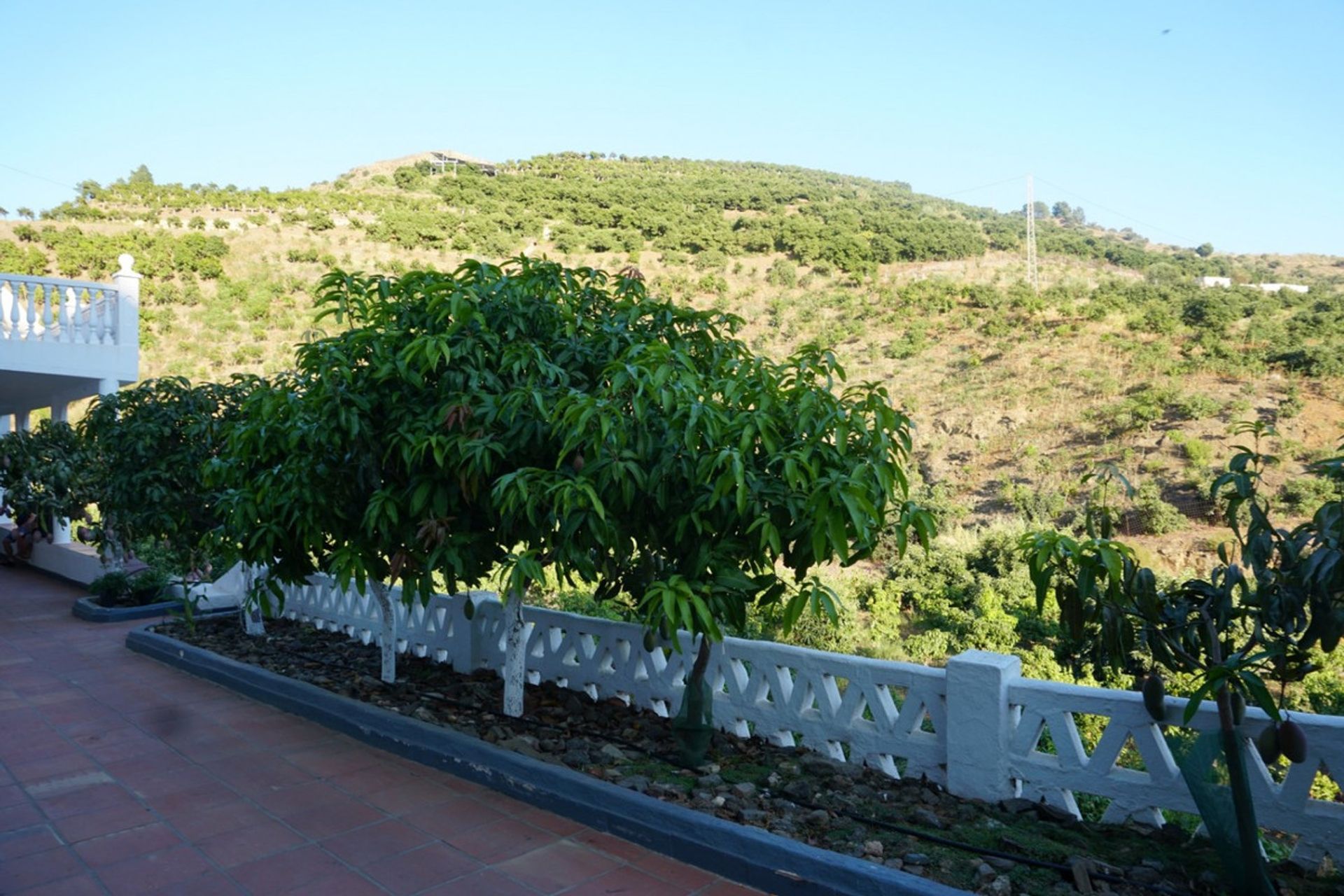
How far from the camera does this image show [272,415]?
571cm

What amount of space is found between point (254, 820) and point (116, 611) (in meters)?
7.07

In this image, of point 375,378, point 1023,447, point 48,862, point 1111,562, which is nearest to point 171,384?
point 375,378

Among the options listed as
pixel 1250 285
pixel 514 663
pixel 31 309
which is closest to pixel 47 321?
pixel 31 309

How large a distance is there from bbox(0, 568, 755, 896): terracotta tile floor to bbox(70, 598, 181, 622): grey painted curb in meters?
3.83

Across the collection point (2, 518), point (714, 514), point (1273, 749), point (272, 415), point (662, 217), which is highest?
point (662, 217)

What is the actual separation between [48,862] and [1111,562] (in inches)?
176

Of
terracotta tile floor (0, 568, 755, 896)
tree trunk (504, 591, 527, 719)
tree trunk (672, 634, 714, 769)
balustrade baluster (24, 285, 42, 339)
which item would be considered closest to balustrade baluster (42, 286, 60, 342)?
balustrade baluster (24, 285, 42, 339)

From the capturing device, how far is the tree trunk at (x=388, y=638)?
21.6ft

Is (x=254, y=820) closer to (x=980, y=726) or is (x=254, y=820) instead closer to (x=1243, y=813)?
(x=980, y=726)

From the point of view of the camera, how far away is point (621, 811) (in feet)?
14.2

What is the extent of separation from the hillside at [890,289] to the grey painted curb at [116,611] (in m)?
13.1

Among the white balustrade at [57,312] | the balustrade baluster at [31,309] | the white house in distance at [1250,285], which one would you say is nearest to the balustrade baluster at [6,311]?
the white balustrade at [57,312]

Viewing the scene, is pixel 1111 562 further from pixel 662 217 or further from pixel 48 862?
pixel 662 217

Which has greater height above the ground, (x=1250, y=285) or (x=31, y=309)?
(x=1250, y=285)
